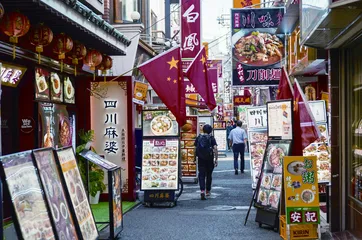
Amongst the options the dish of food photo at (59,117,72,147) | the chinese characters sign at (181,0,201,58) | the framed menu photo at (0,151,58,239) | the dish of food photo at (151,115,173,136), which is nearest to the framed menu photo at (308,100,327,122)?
the dish of food photo at (151,115,173,136)

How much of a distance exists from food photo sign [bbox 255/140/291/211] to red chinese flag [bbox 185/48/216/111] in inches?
169

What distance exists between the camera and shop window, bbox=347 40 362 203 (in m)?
8.48

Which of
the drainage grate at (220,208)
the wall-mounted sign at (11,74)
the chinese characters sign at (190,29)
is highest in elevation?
the chinese characters sign at (190,29)

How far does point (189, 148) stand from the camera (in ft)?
59.3

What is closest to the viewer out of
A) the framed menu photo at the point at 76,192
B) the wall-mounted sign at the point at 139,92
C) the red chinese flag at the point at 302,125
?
the framed menu photo at the point at 76,192

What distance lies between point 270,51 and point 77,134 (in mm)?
7484

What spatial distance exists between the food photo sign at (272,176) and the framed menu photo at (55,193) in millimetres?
4392

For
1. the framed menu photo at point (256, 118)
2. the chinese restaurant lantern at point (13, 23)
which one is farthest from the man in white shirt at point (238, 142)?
the chinese restaurant lantern at point (13, 23)

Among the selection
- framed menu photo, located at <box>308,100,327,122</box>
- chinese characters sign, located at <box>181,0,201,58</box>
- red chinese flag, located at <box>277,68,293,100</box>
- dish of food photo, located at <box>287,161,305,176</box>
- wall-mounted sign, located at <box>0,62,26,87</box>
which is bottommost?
dish of food photo, located at <box>287,161,305,176</box>

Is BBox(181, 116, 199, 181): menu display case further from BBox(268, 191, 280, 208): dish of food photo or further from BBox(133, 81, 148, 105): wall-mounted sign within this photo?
BBox(268, 191, 280, 208): dish of food photo

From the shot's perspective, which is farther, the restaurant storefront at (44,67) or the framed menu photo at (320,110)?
the framed menu photo at (320,110)

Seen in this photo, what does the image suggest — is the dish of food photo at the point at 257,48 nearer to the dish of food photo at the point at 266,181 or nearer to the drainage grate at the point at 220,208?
the drainage grate at the point at 220,208

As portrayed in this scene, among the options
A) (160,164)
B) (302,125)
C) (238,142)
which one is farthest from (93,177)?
(238,142)

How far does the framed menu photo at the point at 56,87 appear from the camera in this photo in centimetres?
1118
